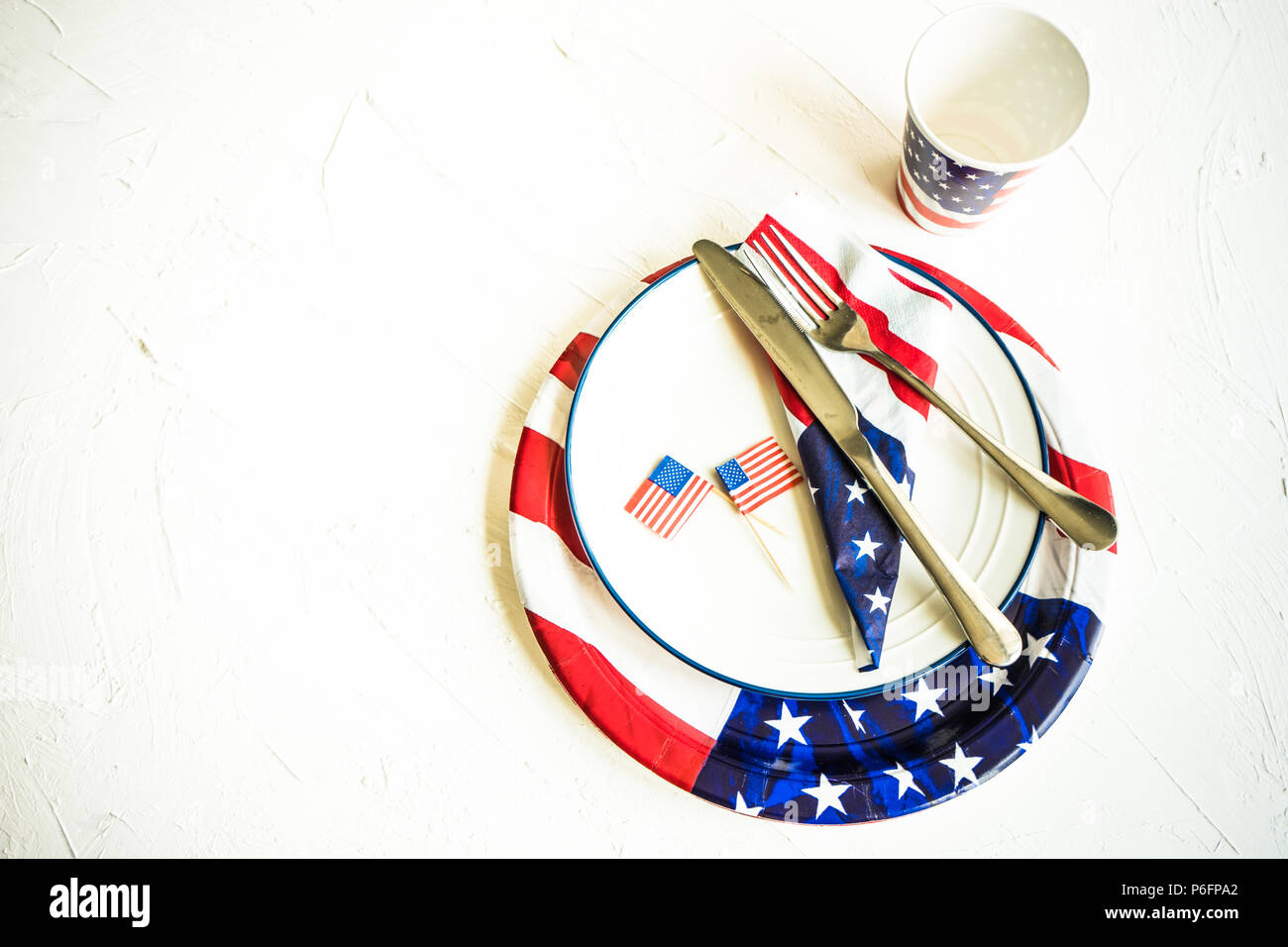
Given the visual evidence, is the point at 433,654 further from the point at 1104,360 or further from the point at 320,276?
the point at 1104,360

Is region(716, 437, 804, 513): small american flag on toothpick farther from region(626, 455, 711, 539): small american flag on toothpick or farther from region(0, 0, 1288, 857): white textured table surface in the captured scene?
region(0, 0, 1288, 857): white textured table surface

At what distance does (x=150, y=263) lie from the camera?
715mm

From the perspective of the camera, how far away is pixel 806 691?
54 centimetres

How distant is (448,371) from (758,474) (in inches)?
10.7

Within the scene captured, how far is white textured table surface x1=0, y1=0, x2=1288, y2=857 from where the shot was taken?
616 mm

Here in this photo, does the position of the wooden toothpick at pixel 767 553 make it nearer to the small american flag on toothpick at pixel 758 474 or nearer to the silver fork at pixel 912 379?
the small american flag on toothpick at pixel 758 474

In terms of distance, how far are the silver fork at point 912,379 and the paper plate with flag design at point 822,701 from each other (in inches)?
1.1

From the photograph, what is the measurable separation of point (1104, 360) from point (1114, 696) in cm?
27

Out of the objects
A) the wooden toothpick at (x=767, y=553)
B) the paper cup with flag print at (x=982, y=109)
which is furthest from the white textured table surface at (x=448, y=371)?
the wooden toothpick at (x=767, y=553)

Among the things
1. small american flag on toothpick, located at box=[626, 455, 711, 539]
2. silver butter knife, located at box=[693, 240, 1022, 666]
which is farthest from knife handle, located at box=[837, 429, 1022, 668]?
small american flag on toothpick, located at box=[626, 455, 711, 539]

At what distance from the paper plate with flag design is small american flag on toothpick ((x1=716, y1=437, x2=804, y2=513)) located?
2 cm

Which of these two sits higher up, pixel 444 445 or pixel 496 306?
pixel 496 306

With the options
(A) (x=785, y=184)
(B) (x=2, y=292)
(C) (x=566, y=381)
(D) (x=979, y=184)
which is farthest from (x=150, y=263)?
(D) (x=979, y=184)

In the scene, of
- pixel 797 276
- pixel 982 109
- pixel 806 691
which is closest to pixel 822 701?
pixel 806 691
